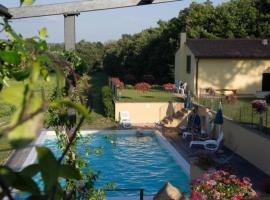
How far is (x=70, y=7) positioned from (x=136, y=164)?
13115mm

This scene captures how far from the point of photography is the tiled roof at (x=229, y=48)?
27406mm

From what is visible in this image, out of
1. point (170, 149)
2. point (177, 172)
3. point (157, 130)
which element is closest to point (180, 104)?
point (157, 130)

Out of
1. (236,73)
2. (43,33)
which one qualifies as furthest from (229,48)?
(43,33)

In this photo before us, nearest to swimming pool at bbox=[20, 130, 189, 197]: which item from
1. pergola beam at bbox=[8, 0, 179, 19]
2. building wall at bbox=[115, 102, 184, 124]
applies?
building wall at bbox=[115, 102, 184, 124]

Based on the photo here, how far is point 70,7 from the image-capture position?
277cm

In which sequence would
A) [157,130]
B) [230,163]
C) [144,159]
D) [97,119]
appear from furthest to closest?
[97,119]
[157,130]
[144,159]
[230,163]

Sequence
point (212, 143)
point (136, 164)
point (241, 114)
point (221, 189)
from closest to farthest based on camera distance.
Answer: point (221, 189) < point (136, 164) < point (212, 143) < point (241, 114)

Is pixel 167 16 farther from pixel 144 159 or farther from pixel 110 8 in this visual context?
pixel 110 8

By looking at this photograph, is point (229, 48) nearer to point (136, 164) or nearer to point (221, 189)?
point (136, 164)

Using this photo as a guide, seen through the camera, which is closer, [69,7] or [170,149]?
[69,7]

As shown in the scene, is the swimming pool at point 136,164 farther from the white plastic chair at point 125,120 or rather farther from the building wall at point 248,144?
the building wall at point 248,144

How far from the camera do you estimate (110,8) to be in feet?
10.1

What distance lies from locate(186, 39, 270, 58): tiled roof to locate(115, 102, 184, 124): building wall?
5797mm

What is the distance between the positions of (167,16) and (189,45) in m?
14.1
